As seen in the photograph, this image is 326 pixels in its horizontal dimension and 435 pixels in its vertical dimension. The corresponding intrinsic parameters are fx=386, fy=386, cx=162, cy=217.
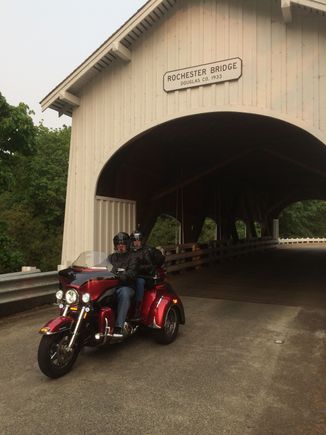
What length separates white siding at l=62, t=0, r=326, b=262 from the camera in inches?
275

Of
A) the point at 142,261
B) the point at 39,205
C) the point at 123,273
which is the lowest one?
the point at 123,273

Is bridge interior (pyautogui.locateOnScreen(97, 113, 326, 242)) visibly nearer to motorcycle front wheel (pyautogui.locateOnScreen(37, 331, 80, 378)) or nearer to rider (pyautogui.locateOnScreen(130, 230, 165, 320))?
rider (pyautogui.locateOnScreen(130, 230, 165, 320))

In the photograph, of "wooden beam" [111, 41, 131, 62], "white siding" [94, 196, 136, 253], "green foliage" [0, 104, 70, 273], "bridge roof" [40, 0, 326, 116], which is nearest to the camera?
"bridge roof" [40, 0, 326, 116]

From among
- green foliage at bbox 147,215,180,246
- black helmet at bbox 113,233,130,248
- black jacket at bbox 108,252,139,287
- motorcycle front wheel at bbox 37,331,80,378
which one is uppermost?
green foliage at bbox 147,215,180,246

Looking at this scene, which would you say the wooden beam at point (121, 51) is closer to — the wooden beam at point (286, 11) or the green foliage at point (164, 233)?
the wooden beam at point (286, 11)

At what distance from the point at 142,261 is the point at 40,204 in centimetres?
3084

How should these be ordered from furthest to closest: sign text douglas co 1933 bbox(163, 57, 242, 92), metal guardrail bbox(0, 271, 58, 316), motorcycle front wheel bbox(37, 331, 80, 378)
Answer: sign text douglas co 1933 bbox(163, 57, 242, 92) → metal guardrail bbox(0, 271, 58, 316) → motorcycle front wheel bbox(37, 331, 80, 378)

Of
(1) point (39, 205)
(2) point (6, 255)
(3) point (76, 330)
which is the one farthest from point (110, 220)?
(1) point (39, 205)

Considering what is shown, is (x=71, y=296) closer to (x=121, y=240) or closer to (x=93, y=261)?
(x=93, y=261)

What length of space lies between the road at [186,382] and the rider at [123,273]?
506 millimetres

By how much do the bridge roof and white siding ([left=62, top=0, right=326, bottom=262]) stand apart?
147 millimetres

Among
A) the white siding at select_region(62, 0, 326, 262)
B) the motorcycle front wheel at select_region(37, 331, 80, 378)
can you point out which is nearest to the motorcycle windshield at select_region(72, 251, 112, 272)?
the motorcycle front wheel at select_region(37, 331, 80, 378)

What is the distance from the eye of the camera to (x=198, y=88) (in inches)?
311

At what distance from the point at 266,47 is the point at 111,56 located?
3450mm
